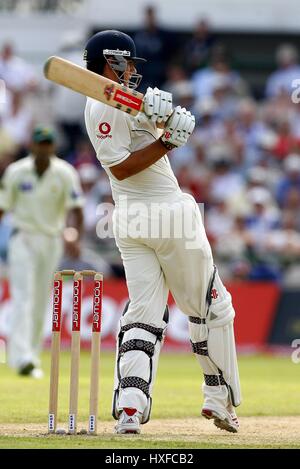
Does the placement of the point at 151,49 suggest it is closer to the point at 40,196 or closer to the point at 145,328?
the point at 40,196

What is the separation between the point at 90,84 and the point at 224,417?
1984mm

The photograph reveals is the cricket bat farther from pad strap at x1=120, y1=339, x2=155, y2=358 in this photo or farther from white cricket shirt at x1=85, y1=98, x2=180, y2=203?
pad strap at x1=120, y1=339, x2=155, y2=358

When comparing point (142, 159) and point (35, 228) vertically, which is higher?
point (142, 159)

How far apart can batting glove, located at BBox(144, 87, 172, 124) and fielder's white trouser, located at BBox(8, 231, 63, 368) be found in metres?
4.90

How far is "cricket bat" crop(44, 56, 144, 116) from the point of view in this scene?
6.24 metres

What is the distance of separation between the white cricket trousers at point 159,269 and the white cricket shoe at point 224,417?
0.42 meters

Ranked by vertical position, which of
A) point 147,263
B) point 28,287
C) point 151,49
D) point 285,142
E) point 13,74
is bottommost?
point 28,287

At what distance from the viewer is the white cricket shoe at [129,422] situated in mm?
6441

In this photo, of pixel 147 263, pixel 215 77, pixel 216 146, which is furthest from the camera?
pixel 215 77

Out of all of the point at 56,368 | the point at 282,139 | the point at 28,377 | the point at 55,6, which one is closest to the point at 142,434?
the point at 56,368

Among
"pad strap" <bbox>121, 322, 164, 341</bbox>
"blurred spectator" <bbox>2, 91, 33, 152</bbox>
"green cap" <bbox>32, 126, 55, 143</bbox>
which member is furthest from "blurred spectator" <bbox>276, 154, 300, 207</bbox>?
"pad strap" <bbox>121, 322, 164, 341</bbox>

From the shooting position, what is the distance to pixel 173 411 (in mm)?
7961

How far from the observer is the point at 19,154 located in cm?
1655

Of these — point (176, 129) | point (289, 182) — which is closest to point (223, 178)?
point (289, 182)
